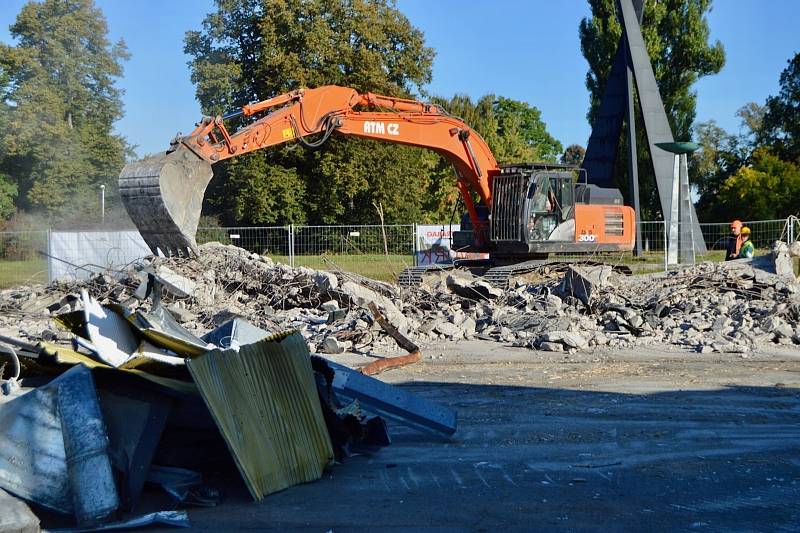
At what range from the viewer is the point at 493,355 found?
11.7 metres

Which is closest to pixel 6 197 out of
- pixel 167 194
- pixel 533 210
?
pixel 167 194

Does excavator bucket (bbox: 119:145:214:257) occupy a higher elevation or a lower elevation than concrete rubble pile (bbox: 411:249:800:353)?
higher

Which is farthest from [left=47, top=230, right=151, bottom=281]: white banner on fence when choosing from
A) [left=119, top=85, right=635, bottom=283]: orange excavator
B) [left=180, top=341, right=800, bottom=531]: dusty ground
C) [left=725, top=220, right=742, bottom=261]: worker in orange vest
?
[left=725, top=220, right=742, bottom=261]: worker in orange vest

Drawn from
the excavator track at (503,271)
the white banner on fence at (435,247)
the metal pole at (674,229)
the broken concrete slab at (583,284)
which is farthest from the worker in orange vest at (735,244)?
the white banner on fence at (435,247)

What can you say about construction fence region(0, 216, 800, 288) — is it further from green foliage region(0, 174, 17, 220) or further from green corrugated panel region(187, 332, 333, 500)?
green foliage region(0, 174, 17, 220)

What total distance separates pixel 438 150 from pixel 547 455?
1248 cm

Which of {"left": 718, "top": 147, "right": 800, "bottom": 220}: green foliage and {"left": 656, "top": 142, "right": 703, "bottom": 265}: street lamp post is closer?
{"left": 656, "top": 142, "right": 703, "bottom": 265}: street lamp post

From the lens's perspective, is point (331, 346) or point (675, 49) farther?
point (675, 49)

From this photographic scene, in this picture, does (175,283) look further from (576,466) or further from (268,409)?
(576,466)

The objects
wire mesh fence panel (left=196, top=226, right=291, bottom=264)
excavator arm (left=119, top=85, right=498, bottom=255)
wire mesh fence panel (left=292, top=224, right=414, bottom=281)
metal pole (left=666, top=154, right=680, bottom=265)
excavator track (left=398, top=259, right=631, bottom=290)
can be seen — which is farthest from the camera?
wire mesh fence panel (left=196, top=226, right=291, bottom=264)

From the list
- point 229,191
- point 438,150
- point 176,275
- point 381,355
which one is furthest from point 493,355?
point 229,191

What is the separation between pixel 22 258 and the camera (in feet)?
73.6

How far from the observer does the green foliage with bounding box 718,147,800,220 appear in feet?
126

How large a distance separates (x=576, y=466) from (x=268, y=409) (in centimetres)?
227
